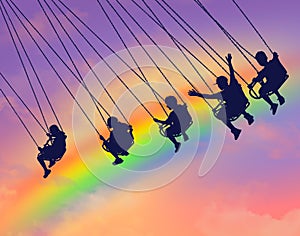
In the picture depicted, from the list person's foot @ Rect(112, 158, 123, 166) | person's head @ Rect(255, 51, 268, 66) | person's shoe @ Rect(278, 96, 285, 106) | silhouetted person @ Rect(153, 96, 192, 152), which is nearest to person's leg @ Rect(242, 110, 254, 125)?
person's shoe @ Rect(278, 96, 285, 106)

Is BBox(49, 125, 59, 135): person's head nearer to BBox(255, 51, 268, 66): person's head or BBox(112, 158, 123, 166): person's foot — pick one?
BBox(112, 158, 123, 166): person's foot

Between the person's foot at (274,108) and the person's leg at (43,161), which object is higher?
the person's leg at (43,161)

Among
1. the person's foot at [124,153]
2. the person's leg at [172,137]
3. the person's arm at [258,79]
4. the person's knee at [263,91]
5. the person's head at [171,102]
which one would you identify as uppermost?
the person's foot at [124,153]

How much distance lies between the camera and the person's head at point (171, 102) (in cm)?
2869

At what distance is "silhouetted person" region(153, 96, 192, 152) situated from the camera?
29.0 m

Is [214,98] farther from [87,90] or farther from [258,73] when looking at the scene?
[87,90]

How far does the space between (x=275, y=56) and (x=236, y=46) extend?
1.35 metres

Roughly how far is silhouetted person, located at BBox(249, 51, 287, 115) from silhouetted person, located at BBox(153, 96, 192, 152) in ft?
9.53

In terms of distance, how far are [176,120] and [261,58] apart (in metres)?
3.84

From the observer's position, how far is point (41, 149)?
32.2 meters

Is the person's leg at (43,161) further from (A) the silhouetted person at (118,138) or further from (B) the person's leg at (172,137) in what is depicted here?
(B) the person's leg at (172,137)

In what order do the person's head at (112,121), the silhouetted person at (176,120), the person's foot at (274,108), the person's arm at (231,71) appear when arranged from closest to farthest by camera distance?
the person's arm at (231,71) → the person's foot at (274,108) → the silhouetted person at (176,120) → the person's head at (112,121)

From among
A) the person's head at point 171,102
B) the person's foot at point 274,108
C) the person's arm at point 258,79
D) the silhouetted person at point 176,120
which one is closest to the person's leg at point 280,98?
the person's foot at point 274,108

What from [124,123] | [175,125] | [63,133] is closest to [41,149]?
[63,133]
